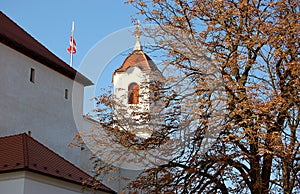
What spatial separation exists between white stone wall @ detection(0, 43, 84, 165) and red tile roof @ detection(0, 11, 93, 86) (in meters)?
0.21

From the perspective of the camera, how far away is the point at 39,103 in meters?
21.9

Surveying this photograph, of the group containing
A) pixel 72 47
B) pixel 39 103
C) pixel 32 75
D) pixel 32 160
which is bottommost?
pixel 32 160

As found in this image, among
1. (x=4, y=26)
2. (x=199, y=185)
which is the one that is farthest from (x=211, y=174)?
(x=4, y=26)

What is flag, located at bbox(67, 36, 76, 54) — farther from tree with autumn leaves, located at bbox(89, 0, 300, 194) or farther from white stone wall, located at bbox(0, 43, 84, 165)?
tree with autumn leaves, located at bbox(89, 0, 300, 194)

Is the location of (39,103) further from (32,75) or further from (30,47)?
(30,47)

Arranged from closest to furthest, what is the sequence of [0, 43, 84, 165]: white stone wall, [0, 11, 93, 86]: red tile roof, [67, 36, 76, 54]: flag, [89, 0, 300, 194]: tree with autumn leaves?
[89, 0, 300, 194]: tree with autumn leaves
[0, 43, 84, 165]: white stone wall
[0, 11, 93, 86]: red tile roof
[67, 36, 76, 54]: flag

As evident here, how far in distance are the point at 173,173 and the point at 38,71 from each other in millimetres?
11159

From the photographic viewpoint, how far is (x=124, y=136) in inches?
531

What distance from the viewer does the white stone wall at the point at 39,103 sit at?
20031mm

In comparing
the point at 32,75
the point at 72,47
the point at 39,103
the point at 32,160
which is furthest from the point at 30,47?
the point at 72,47

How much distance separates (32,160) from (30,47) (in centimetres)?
821

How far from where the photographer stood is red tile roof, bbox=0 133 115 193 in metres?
14.8

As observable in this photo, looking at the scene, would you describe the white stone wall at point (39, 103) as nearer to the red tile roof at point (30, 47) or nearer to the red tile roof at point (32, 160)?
the red tile roof at point (30, 47)

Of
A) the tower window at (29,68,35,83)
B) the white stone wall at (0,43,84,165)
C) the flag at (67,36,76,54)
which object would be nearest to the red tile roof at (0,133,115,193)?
the white stone wall at (0,43,84,165)
